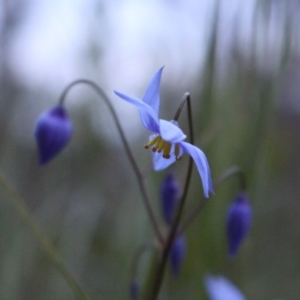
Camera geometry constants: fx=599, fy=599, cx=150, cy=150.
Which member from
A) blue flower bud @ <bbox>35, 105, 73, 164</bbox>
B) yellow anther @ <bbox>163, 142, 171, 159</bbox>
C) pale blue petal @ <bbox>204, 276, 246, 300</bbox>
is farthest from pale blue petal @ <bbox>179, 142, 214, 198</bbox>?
pale blue petal @ <bbox>204, 276, 246, 300</bbox>

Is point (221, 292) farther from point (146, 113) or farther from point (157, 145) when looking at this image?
point (146, 113)

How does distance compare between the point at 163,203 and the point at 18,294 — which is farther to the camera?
the point at 18,294

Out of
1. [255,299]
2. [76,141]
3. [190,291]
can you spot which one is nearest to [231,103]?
[190,291]

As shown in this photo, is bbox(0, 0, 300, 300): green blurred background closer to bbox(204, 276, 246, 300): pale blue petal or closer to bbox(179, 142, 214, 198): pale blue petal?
bbox(204, 276, 246, 300): pale blue petal

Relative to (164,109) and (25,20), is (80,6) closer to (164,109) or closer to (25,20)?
(25,20)

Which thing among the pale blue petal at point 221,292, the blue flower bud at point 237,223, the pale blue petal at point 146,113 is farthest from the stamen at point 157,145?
the pale blue petal at point 221,292

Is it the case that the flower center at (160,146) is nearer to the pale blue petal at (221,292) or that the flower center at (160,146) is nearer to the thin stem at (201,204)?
the thin stem at (201,204)

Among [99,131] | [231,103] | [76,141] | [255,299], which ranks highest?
[231,103]

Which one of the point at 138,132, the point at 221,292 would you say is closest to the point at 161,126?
the point at 221,292
